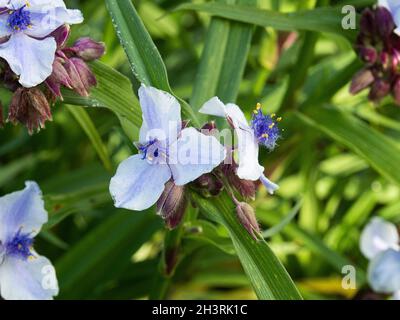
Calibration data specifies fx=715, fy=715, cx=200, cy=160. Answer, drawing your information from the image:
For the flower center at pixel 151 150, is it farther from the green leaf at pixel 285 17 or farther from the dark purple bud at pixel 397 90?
the dark purple bud at pixel 397 90

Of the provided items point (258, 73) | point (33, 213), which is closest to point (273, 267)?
point (33, 213)

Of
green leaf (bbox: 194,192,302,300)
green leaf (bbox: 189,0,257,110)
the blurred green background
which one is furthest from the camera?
the blurred green background

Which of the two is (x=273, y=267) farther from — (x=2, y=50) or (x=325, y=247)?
(x=325, y=247)

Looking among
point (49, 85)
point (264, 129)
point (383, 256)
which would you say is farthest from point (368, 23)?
point (49, 85)

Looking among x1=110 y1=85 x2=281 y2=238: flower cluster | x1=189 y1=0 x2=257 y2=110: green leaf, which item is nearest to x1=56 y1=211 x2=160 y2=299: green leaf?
x1=189 y1=0 x2=257 y2=110: green leaf

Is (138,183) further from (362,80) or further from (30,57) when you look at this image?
(362,80)

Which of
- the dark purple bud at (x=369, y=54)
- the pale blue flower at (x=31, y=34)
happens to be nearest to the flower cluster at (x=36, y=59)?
the pale blue flower at (x=31, y=34)

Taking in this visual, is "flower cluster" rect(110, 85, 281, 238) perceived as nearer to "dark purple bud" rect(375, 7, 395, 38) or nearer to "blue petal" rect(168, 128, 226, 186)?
"blue petal" rect(168, 128, 226, 186)
